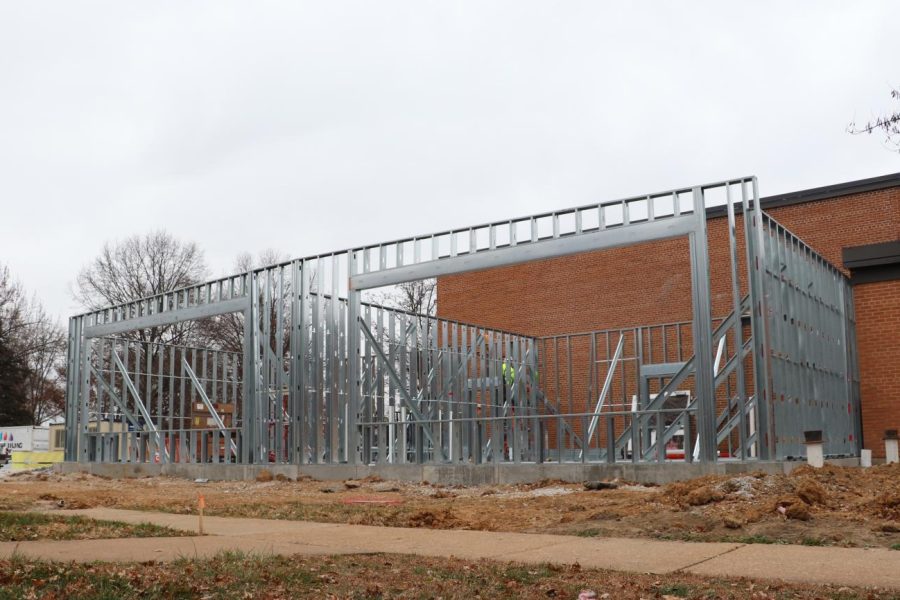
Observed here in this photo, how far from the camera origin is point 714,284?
85.9ft

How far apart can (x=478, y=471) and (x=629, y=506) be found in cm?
678

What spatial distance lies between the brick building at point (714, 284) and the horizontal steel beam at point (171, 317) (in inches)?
313

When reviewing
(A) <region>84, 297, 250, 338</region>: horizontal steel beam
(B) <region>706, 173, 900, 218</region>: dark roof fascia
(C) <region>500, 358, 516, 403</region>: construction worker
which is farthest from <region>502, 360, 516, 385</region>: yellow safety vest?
(A) <region>84, 297, 250, 338</region>: horizontal steel beam

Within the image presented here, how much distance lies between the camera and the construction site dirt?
8508 mm

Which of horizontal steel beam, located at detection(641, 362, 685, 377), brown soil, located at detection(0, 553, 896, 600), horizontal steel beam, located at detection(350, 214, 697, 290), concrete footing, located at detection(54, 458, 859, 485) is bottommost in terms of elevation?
concrete footing, located at detection(54, 458, 859, 485)

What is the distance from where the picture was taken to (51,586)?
516 centimetres

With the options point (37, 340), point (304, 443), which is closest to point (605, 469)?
point (304, 443)

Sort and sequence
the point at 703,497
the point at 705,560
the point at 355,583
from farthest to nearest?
1. the point at 703,497
2. the point at 705,560
3. the point at 355,583

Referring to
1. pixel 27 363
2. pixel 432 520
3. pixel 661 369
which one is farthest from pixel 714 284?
pixel 27 363

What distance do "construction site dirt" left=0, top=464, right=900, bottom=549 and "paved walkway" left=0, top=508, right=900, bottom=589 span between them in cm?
74

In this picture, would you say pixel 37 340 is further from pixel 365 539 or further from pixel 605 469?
pixel 365 539

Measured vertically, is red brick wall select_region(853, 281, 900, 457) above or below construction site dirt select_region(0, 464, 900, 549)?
above

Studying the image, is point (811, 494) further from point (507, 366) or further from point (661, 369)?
point (507, 366)

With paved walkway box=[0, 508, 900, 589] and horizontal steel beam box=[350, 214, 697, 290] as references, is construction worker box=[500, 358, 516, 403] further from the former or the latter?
paved walkway box=[0, 508, 900, 589]
